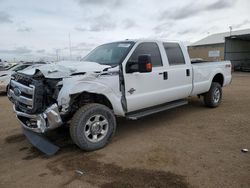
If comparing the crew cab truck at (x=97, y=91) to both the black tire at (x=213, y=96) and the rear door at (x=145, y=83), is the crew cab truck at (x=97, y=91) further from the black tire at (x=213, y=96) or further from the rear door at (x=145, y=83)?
the black tire at (x=213, y=96)

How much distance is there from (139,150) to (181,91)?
224 cm

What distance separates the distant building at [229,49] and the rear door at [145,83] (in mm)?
22270

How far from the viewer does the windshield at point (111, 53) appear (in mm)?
4586

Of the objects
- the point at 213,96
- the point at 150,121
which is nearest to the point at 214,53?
the point at 213,96

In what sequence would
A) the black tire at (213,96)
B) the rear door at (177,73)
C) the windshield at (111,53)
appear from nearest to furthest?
the windshield at (111,53)
the rear door at (177,73)
the black tire at (213,96)

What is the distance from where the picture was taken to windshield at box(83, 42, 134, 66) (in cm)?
459

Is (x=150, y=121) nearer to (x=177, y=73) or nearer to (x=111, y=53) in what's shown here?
(x=177, y=73)

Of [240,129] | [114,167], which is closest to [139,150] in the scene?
[114,167]

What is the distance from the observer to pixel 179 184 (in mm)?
2912

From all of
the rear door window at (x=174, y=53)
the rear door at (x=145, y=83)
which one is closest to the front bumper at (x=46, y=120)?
the rear door at (x=145, y=83)

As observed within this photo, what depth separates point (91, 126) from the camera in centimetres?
398

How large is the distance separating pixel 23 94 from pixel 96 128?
1409 millimetres

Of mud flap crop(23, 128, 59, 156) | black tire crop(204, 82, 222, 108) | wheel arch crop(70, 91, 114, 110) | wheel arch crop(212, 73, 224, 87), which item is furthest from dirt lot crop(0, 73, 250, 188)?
wheel arch crop(212, 73, 224, 87)

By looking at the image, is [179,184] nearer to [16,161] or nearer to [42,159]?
[42,159]
